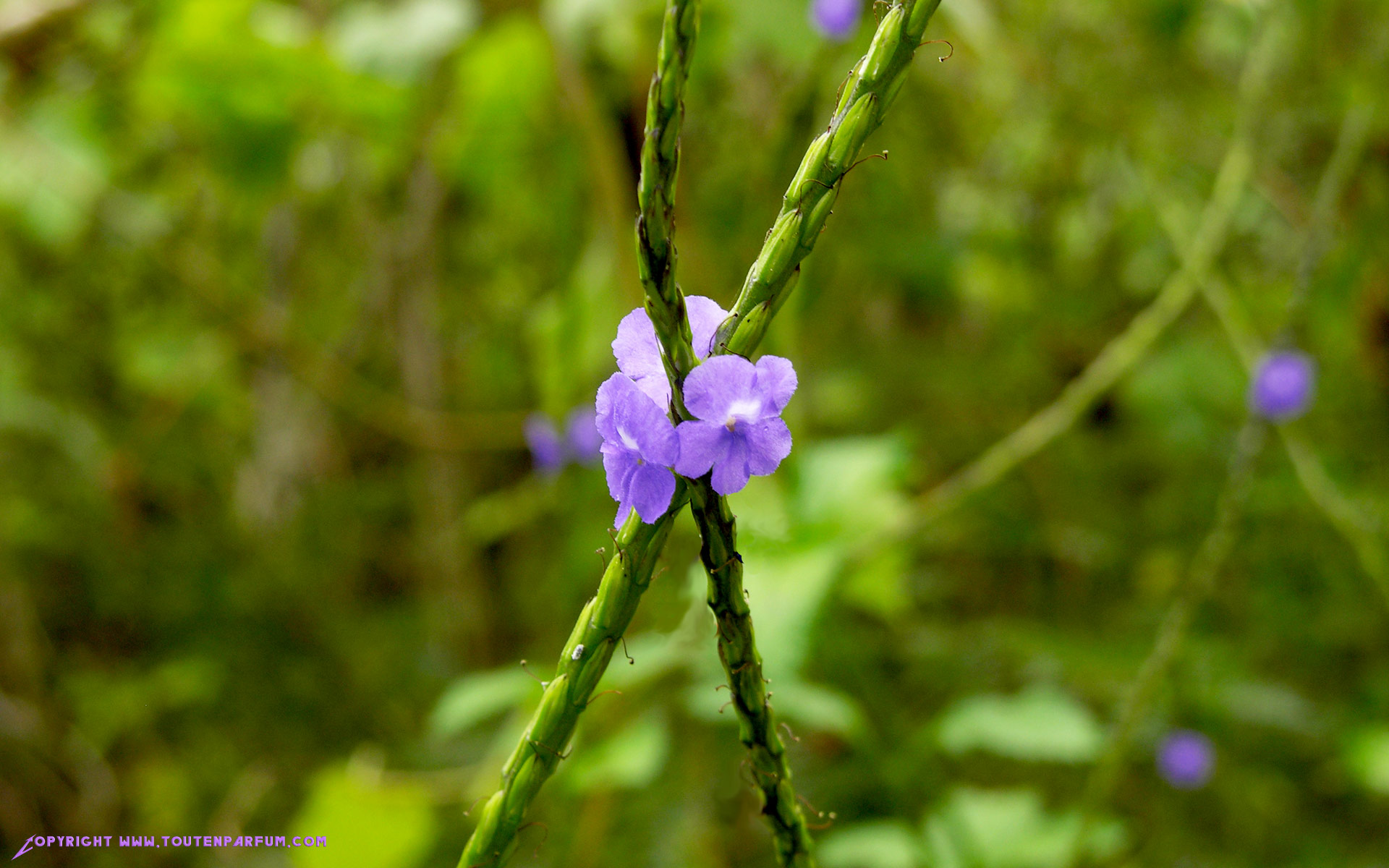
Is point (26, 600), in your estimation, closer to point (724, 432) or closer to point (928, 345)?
point (928, 345)

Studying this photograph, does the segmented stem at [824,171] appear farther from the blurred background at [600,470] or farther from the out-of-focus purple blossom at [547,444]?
the out-of-focus purple blossom at [547,444]

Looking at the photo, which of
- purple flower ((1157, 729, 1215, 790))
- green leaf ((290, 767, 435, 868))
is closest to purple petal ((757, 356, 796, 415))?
green leaf ((290, 767, 435, 868))

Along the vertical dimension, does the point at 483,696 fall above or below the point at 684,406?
above

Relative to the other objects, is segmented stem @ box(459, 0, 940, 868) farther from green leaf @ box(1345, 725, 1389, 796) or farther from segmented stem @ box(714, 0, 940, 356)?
green leaf @ box(1345, 725, 1389, 796)

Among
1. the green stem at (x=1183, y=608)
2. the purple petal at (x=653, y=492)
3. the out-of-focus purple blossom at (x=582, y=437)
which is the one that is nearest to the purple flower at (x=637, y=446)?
the purple petal at (x=653, y=492)

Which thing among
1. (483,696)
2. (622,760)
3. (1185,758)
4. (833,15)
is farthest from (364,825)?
(1185,758)

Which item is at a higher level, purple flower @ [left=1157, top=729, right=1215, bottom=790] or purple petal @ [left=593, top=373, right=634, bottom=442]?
purple flower @ [left=1157, top=729, right=1215, bottom=790]

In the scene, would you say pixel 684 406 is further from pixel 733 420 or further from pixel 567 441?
pixel 567 441
